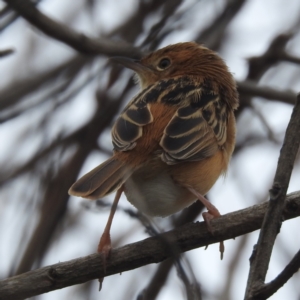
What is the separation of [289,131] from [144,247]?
1480 millimetres

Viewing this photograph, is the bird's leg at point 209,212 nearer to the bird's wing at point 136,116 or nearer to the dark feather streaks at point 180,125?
the dark feather streaks at point 180,125

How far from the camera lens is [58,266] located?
4117 mm

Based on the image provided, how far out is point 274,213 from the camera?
10.3 feet

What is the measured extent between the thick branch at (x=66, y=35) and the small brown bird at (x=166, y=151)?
43 cm

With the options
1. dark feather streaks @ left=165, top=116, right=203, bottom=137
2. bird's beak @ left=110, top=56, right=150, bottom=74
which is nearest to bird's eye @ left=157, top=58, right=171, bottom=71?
bird's beak @ left=110, top=56, right=150, bottom=74

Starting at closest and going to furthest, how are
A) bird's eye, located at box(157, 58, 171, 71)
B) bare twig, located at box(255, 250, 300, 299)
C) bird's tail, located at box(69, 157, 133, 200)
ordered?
bare twig, located at box(255, 250, 300, 299)
bird's tail, located at box(69, 157, 133, 200)
bird's eye, located at box(157, 58, 171, 71)

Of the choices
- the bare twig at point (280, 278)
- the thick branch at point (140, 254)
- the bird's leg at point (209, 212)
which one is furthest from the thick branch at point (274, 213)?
the bird's leg at point (209, 212)

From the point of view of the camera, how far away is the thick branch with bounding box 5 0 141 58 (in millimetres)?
5004

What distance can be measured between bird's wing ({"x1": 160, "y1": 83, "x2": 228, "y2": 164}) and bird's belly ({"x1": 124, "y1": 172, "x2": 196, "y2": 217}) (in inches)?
10.4

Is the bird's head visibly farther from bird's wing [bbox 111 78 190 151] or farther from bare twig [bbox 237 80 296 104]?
bird's wing [bbox 111 78 190 151]

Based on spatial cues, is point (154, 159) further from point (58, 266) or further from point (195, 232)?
point (58, 266)

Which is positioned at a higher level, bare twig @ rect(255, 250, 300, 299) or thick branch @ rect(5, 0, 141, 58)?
thick branch @ rect(5, 0, 141, 58)

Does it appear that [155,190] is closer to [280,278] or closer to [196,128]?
[196,128]

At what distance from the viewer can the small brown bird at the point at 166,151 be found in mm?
4906
